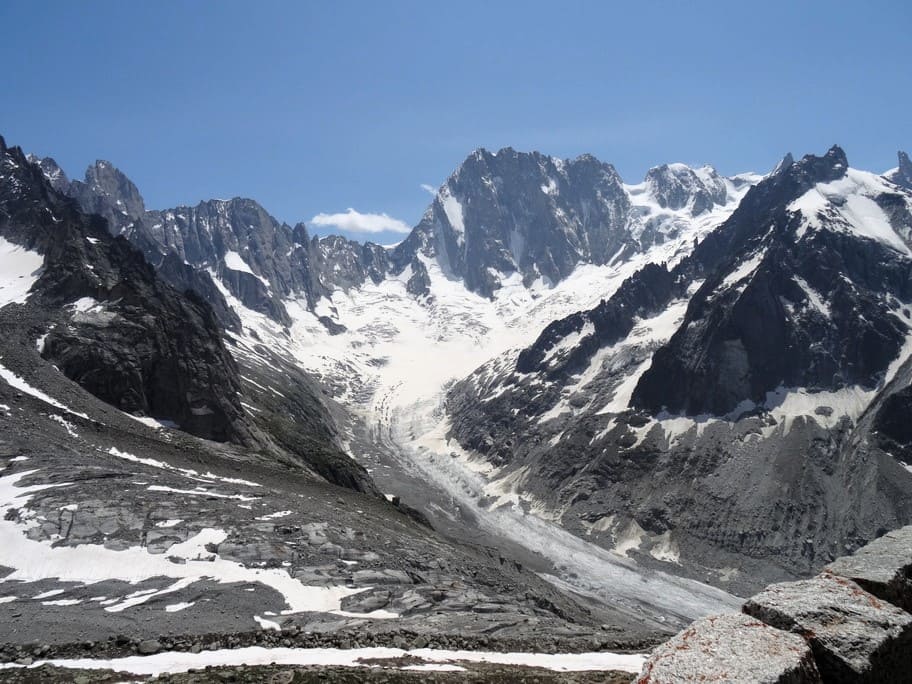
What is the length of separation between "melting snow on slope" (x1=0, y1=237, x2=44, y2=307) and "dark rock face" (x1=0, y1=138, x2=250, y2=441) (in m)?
2.50

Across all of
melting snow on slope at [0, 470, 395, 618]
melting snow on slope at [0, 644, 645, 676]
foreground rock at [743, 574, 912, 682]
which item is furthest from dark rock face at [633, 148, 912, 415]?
foreground rock at [743, 574, 912, 682]

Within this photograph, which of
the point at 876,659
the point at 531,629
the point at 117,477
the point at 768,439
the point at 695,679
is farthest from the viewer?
the point at 768,439

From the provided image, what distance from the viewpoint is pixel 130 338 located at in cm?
9738

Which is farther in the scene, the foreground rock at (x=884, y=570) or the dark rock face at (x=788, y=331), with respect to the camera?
the dark rock face at (x=788, y=331)

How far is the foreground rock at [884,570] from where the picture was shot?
440 inches

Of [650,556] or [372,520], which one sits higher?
[372,520]

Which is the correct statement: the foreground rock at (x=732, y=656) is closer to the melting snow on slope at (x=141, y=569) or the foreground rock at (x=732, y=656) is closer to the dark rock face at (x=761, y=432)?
the melting snow on slope at (x=141, y=569)

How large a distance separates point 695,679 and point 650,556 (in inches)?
4967

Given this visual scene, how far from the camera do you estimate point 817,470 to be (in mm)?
129750

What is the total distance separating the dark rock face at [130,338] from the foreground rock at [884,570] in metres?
91.6

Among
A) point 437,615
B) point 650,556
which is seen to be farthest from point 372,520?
point 650,556

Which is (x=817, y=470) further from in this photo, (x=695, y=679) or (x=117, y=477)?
(x=695, y=679)

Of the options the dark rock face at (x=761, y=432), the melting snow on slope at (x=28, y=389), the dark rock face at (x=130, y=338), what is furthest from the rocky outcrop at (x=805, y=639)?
the dark rock face at (x=761, y=432)

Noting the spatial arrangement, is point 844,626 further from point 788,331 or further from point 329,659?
point 788,331
